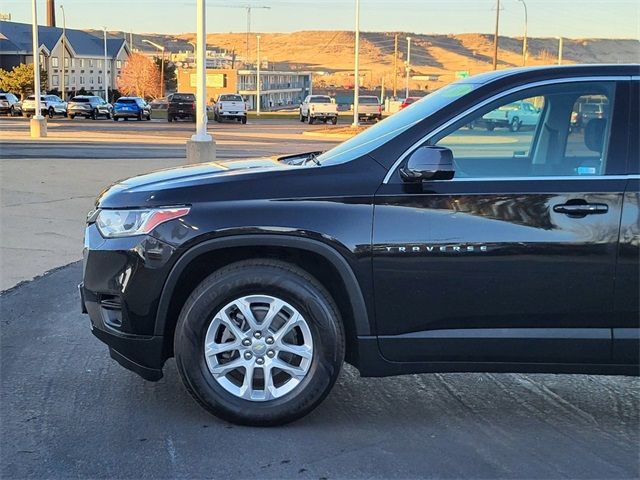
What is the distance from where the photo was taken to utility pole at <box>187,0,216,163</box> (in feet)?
43.8

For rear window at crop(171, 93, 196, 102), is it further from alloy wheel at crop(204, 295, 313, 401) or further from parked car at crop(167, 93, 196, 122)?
alloy wheel at crop(204, 295, 313, 401)

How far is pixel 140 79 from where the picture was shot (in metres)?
99.1

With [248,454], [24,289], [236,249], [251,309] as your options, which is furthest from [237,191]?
[24,289]

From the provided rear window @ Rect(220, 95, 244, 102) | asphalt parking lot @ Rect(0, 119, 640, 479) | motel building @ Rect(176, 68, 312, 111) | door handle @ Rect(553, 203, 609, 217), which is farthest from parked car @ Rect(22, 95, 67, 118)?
door handle @ Rect(553, 203, 609, 217)

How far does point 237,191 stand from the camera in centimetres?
411

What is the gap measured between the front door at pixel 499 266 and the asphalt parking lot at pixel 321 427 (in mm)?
469

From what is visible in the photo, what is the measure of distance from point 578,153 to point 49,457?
3.23 meters

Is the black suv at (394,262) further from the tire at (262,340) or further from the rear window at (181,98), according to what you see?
the rear window at (181,98)

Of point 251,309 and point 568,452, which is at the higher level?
point 251,309

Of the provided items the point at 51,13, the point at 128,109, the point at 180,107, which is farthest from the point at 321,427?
A: the point at 51,13

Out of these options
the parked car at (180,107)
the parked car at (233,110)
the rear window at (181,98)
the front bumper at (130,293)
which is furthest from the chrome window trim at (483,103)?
the rear window at (181,98)

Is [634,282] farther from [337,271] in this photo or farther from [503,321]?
[337,271]

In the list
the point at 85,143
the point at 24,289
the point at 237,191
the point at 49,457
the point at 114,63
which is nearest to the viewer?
the point at 49,457

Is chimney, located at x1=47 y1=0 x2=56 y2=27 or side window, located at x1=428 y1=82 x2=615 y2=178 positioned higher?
chimney, located at x1=47 y1=0 x2=56 y2=27
